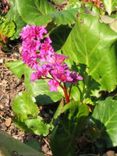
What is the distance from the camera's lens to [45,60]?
2018mm

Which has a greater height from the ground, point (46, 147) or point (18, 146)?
point (18, 146)

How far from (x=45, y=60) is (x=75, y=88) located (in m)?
0.35

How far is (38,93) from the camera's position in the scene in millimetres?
2371

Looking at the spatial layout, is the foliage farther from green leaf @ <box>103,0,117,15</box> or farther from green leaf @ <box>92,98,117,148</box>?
green leaf @ <box>103,0,117,15</box>

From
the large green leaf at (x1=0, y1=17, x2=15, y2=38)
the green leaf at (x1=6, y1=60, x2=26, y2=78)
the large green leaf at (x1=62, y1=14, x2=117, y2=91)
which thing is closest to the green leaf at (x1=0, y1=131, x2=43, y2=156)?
the large green leaf at (x1=62, y1=14, x2=117, y2=91)

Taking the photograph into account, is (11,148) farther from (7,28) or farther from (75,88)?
(7,28)

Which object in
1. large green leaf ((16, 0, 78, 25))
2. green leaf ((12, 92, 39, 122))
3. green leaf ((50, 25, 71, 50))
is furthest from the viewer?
green leaf ((50, 25, 71, 50))

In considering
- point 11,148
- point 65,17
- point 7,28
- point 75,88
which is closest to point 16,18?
point 7,28

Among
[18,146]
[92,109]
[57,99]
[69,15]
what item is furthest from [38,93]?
[18,146]

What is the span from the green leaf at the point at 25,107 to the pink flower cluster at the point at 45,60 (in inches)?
7.5

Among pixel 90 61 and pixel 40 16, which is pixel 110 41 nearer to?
pixel 90 61

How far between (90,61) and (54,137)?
50 cm

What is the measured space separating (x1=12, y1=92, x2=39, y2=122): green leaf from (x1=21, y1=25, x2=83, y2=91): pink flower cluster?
0.19m

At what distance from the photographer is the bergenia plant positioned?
197 centimetres
